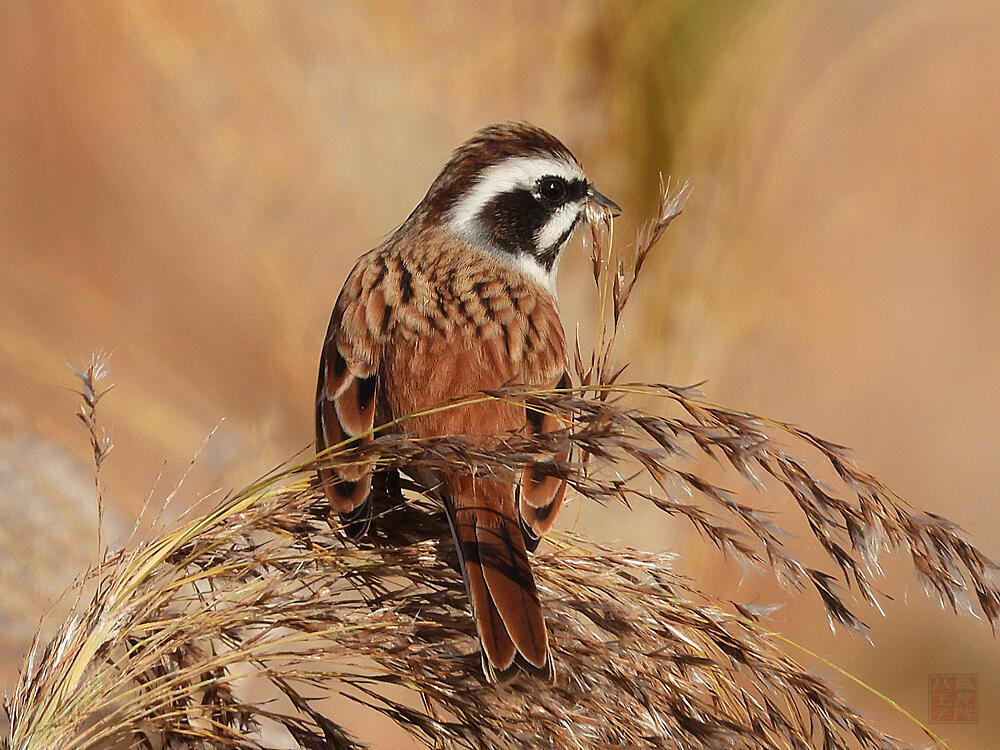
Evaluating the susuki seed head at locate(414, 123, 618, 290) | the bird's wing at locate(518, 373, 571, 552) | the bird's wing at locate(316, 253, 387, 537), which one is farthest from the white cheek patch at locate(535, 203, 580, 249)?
the bird's wing at locate(518, 373, 571, 552)

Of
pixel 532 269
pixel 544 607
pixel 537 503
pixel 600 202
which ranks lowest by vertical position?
pixel 544 607

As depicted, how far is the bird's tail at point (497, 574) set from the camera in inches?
44.3

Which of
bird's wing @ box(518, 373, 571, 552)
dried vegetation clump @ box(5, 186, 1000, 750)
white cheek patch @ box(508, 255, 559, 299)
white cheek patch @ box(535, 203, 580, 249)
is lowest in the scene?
dried vegetation clump @ box(5, 186, 1000, 750)

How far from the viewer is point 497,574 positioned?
1.19 metres

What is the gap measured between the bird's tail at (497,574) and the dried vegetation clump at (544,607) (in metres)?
0.03

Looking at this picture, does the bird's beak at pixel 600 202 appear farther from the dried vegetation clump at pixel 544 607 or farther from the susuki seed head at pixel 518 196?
the dried vegetation clump at pixel 544 607

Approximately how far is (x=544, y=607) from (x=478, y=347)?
1.63 ft

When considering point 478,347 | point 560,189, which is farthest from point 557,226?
point 478,347

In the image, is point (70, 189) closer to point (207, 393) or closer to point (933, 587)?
point (207, 393)

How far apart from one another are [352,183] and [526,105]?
690mm

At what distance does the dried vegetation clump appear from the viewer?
1.10 m

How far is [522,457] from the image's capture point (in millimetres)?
1080

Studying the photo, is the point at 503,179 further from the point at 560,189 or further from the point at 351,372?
the point at 351,372

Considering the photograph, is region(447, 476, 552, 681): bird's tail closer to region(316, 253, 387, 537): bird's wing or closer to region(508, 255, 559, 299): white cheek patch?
region(316, 253, 387, 537): bird's wing
